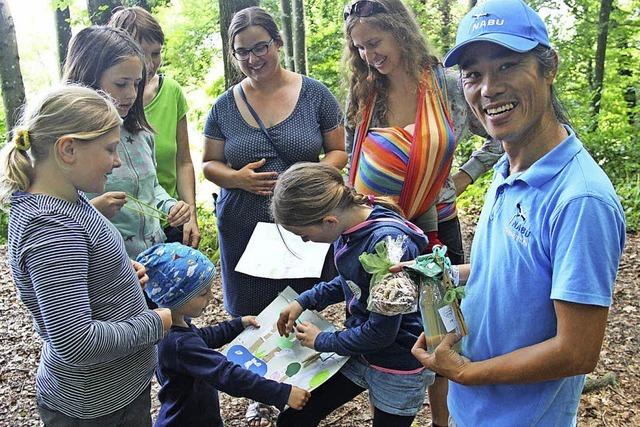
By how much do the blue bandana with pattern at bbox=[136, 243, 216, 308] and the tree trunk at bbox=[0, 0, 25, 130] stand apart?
5.84 metres

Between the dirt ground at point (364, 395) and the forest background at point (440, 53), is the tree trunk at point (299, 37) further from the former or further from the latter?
the dirt ground at point (364, 395)

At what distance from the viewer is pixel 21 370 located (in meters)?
4.34

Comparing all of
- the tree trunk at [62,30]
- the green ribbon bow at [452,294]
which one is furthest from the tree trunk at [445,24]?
the green ribbon bow at [452,294]

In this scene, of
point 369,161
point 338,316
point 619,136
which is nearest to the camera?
point 369,161

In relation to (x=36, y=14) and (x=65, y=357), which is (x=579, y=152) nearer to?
(x=65, y=357)

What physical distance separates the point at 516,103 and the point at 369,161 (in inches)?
48.3

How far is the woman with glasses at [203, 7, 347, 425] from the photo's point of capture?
301 cm

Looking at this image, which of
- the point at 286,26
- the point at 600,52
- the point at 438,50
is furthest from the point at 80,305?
the point at 600,52

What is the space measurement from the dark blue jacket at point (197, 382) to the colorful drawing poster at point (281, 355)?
12 centimetres

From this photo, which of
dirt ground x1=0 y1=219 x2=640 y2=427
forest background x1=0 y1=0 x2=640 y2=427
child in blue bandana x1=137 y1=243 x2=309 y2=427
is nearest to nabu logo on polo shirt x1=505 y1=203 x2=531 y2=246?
forest background x1=0 y1=0 x2=640 y2=427

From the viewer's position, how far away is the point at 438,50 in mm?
5316

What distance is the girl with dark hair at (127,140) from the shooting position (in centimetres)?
249

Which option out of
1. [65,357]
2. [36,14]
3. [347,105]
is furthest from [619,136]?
[36,14]

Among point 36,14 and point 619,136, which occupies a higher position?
point 36,14
